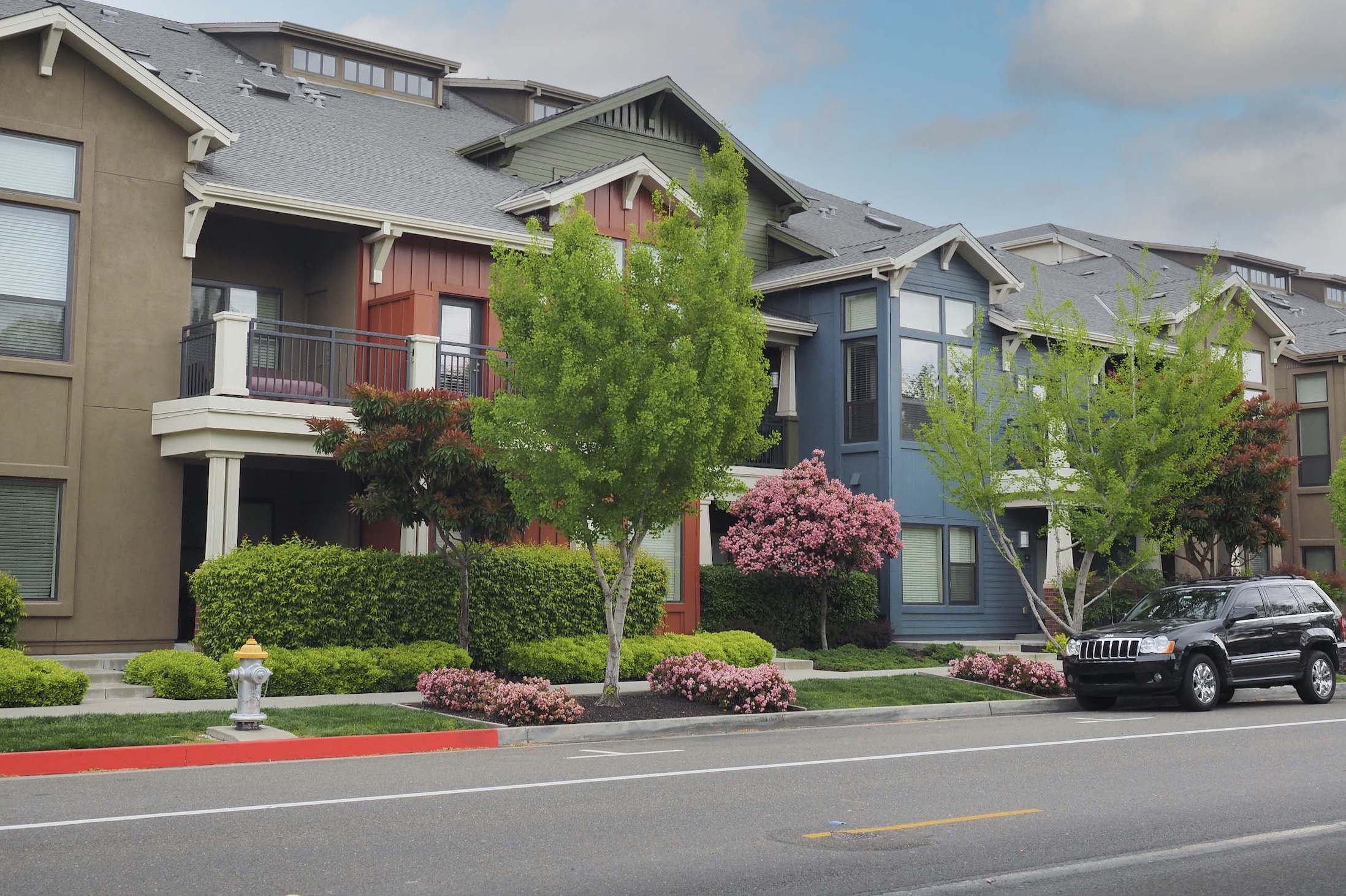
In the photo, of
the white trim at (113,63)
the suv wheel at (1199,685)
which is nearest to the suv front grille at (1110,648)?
the suv wheel at (1199,685)

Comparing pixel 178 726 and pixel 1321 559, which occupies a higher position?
pixel 1321 559

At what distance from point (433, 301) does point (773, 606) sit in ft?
27.5

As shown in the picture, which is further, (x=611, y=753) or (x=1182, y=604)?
(x=1182, y=604)

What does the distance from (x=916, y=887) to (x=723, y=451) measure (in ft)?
31.1

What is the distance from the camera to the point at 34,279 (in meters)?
18.6

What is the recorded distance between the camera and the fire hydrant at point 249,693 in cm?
1324

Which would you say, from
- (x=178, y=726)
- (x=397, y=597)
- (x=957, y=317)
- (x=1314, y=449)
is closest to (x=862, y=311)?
(x=957, y=317)

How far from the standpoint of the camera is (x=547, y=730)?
47.4 ft

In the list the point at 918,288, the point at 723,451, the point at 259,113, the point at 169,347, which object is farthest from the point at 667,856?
the point at 918,288

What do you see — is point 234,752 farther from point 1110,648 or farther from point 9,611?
point 1110,648

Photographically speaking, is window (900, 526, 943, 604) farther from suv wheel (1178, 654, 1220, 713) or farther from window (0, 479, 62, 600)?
window (0, 479, 62, 600)

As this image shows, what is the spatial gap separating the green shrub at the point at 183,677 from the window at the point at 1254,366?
28.1 metres

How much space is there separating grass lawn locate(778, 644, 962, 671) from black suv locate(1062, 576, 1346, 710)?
183 inches

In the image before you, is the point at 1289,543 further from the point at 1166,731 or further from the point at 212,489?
the point at 212,489
